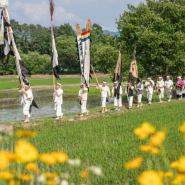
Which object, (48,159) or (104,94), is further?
(104,94)

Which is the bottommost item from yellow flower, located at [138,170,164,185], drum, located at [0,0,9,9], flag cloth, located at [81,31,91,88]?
yellow flower, located at [138,170,164,185]

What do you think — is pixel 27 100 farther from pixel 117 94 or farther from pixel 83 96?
pixel 117 94

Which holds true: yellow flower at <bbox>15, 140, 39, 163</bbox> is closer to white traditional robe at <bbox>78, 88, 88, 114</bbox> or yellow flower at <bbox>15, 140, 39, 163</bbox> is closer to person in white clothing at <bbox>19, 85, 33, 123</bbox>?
person in white clothing at <bbox>19, 85, 33, 123</bbox>

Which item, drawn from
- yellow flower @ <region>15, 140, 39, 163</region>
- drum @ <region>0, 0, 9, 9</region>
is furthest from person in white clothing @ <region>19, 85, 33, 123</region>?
yellow flower @ <region>15, 140, 39, 163</region>

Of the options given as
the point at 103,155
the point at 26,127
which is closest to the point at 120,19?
the point at 26,127

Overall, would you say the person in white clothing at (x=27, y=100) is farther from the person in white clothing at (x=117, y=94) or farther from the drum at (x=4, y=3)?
the person in white clothing at (x=117, y=94)

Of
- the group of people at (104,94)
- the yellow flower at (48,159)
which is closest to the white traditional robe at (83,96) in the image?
the group of people at (104,94)

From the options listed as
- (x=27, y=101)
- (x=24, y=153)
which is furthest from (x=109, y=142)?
(x=24, y=153)

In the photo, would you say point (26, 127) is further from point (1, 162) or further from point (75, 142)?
point (1, 162)

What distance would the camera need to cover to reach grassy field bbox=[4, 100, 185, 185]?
540 cm

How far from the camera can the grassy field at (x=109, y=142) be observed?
5.40 meters

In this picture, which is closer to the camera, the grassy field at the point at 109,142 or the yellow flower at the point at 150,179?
the yellow flower at the point at 150,179

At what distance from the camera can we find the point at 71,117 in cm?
1192

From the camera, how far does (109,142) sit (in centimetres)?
796
